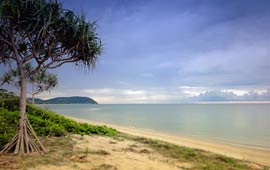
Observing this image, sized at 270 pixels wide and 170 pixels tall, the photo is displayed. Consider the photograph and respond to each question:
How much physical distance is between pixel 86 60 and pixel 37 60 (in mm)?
1410

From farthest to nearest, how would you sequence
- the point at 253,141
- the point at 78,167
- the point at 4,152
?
1. the point at 253,141
2. the point at 4,152
3. the point at 78,167

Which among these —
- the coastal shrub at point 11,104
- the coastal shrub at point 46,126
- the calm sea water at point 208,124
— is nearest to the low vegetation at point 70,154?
the coastal shrub at point 46,126

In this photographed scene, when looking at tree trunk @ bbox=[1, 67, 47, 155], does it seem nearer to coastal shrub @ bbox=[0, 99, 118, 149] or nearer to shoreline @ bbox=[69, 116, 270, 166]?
coastal shrub @ bbox=[0, 99, 118, 149]

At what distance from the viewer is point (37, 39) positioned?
6.30 meters

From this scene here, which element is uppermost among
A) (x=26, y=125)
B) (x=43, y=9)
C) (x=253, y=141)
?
(x=43, y=9)

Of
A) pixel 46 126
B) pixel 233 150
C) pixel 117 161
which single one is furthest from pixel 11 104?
pixel 233 150

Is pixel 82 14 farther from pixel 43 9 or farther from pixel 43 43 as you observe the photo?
pixel 43 43

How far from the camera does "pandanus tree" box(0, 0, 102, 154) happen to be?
5.83 metres

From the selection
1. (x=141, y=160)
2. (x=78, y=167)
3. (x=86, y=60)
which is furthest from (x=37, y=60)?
(x=141, y=160)

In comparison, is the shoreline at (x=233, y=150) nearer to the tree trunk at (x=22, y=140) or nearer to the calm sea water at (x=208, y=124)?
the calm sea water at (x=208, y=124)

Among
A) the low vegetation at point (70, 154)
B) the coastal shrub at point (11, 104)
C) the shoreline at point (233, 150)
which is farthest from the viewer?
the coastal shrub at point (11, 104)

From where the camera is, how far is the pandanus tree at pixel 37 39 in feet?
19.1

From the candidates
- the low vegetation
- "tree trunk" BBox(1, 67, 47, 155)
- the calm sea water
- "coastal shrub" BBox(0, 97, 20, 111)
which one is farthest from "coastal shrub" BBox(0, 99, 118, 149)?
the calm sea water

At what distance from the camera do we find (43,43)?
6.54 metres
